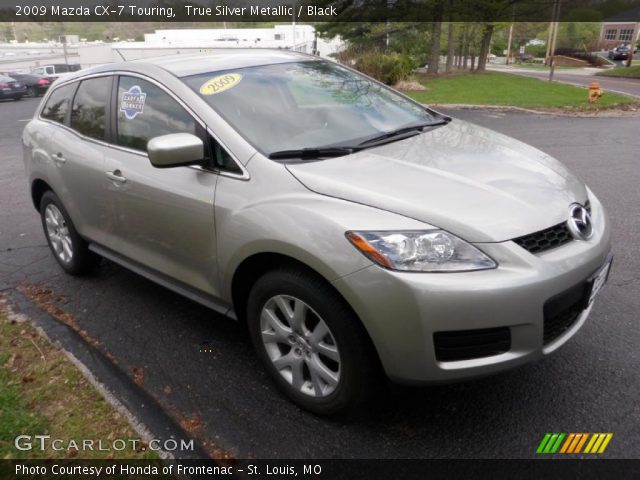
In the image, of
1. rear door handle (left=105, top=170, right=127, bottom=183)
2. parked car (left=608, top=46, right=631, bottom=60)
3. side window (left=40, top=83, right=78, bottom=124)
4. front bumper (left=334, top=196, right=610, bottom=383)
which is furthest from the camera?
parked car (left=608, top=46, right=631, bottom=60)

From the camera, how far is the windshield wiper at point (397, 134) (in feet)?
9.77

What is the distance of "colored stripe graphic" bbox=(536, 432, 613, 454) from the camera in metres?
2.35

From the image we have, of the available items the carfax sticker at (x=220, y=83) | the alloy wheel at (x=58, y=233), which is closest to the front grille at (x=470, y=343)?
the carfax sticker at (x=220, y=83)

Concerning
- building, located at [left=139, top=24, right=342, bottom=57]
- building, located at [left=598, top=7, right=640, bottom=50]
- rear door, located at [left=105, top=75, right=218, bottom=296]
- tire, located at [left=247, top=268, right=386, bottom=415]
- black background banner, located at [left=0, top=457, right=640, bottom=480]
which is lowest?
black background banner, located at [left=0, top=457, right=640, bottom=480]

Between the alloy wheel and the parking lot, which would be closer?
the parking lot

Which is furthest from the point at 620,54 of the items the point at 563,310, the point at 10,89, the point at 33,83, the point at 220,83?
the point at 563,310

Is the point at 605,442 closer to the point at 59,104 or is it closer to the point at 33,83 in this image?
the point at 59,104

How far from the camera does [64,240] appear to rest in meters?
4.39

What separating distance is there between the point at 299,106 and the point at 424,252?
147 centimetres

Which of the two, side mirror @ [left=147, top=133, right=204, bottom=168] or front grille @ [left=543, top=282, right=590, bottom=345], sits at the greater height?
side mirror @ [left=147, top=133, right=204, bottom=168]

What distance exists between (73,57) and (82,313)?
5436 centimetres

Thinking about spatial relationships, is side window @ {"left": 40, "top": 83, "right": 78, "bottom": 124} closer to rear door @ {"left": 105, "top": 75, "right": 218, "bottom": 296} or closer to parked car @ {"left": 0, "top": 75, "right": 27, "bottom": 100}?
rear door @ {"left": 105, "top": 75, "right": 218, "bottom": 296}

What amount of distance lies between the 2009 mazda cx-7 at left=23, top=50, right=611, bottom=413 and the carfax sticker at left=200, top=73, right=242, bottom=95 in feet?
0.05

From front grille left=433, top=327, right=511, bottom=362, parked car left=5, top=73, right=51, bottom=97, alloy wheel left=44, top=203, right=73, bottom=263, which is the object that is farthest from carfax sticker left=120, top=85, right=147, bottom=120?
parked car left=5, top=73, right=51, bottom=97
